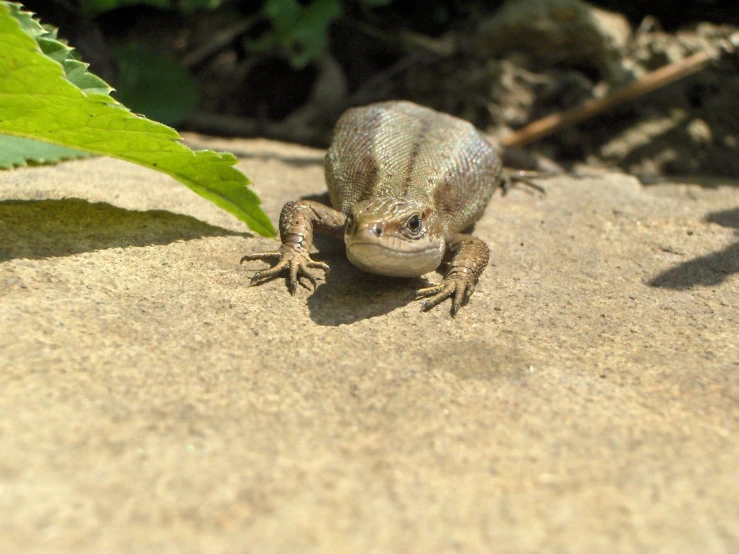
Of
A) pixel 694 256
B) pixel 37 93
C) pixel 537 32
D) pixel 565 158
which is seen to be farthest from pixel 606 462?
pixel 537 32

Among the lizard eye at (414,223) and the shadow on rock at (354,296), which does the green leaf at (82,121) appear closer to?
the shadow on rock at (354,296)

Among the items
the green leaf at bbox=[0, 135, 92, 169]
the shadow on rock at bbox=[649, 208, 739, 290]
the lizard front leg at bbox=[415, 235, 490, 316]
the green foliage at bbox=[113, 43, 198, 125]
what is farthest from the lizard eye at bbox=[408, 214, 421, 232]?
the green foliage at bbox=[113, 43, 198, 125]

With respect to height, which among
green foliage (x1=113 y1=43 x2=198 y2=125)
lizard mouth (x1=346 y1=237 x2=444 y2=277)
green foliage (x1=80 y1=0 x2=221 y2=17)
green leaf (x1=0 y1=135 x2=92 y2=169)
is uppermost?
green foliage (x1=80 y1=0 x2=221 y2=17)

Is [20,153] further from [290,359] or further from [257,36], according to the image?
[257,36]

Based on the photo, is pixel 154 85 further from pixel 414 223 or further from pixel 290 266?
pixel 414 223

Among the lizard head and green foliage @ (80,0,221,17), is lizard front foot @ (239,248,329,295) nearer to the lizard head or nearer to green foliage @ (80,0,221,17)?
the lizard head

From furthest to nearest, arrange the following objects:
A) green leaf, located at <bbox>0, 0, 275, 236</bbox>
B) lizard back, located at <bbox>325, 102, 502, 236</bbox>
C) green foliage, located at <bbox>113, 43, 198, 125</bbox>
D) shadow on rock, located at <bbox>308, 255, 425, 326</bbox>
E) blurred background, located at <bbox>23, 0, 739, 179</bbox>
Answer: blurred background, located at <bbox>23, 0, 739, 179</bbox> < green foliage, located at <bbox>113, 43, 198, 125</bbox> < lizard back, located at <bbox>325, 102, 502, 236</bbox> < shadow on rock, located at <bbox>308, 255, 425, 326</bbox> < green leaf, located at <bbox>0, 0, 275, 236</bbox>

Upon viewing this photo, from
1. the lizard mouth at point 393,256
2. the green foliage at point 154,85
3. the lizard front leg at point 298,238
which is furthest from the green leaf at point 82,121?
the green foliage at point 154,85
